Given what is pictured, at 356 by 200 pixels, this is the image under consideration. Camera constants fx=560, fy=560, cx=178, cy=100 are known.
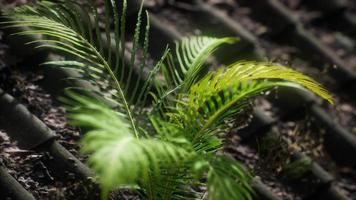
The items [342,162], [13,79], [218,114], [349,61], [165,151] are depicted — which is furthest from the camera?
[349,61]

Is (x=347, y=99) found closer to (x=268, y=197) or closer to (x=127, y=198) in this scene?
(x=268, y=197)

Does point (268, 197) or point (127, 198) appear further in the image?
point (268, 197)

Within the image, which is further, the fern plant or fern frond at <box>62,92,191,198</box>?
the fern plant

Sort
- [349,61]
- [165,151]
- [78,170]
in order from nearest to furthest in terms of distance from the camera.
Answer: [165,151] < [78,170] < [349,61]

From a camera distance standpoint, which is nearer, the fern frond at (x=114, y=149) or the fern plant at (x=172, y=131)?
the fern frond at (x=114, y=149)

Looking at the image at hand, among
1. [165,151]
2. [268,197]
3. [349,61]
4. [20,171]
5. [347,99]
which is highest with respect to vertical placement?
[349,61]

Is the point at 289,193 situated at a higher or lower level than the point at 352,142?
lower

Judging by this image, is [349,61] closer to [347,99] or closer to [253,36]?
[347,99]

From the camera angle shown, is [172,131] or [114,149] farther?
[172,131]

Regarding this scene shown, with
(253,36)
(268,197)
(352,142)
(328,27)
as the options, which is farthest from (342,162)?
(328,27)
